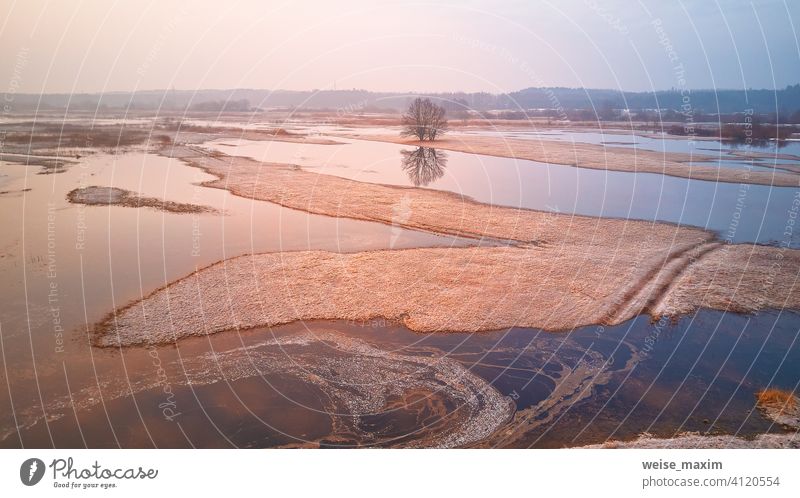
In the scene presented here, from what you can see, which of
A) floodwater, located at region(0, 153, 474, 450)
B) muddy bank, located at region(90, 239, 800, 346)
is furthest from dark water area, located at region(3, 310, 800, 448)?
floodwater, located at region(0, 153, 474, 450)

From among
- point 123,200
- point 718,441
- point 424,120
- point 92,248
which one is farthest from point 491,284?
point 424,120

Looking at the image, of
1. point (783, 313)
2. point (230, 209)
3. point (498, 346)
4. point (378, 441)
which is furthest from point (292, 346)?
point (783, 313)

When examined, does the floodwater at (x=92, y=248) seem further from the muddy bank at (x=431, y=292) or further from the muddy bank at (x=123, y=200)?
the muddy bank at (x=431, y=292)

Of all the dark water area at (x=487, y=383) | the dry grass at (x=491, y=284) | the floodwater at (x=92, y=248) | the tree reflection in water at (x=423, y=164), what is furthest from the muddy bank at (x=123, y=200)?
the tree reflection in water at (x=423, y=164)

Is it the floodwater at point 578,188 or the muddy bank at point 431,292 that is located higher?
the floodwater at point 578,188

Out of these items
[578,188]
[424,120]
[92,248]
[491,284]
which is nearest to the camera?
[491,284]

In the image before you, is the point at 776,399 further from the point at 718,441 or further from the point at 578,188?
the point at 578,188
